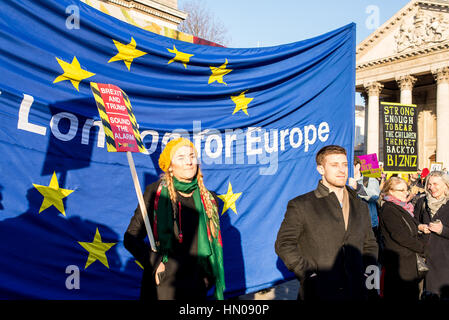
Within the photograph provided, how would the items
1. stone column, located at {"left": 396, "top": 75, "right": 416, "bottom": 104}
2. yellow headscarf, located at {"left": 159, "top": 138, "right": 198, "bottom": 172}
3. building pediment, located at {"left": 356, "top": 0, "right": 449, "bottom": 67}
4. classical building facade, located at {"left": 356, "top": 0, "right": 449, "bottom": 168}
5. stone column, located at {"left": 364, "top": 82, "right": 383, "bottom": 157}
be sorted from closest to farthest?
yellow headscarf, located at {"left": 159, "top": 138, "right": 198, "bottom": 172}, classical building facade, located at {"left": 356, "top": 0, "right": 449, "bottom": 168}, building pediment, located at {"left": 356, "top": 0, "right": 449, "bottom": 67}, stone column, located at {"left": 396, "top": 75, "right": 416, "bottom": 104}, stone column, located at {"left": 364, "top": 82, "right": 383, "bottom": 157}

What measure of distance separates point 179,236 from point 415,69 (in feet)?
124

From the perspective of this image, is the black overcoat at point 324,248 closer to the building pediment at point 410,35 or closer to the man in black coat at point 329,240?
the man in black coat at point 329,240

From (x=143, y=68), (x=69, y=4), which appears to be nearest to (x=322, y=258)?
(x=143, y=68)

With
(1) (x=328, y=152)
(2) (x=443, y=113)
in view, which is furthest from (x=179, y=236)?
(2) (x=443, y=113)

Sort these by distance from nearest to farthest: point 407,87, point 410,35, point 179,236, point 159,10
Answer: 1. point 179,236
2. point 159,10
3. point 407,87
4. point 410,35

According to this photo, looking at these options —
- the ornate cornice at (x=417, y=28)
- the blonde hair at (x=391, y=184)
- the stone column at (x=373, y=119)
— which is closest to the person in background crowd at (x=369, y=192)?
the blonde hair at (x=391, y=184)

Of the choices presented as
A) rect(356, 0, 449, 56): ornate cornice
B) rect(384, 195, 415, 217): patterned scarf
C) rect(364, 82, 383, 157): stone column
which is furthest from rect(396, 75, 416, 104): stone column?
rect(384, 195, 415, 217): patterned scarf

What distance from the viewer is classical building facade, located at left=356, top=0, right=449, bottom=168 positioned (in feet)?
111

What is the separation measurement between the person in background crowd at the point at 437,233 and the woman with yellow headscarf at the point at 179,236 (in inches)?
110

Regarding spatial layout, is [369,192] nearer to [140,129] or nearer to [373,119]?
[140,129]

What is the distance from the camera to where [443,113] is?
33.5 metres

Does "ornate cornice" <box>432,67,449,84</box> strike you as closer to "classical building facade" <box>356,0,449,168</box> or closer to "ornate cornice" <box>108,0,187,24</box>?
"classical building facade" <box>356,0,449,168</box>
